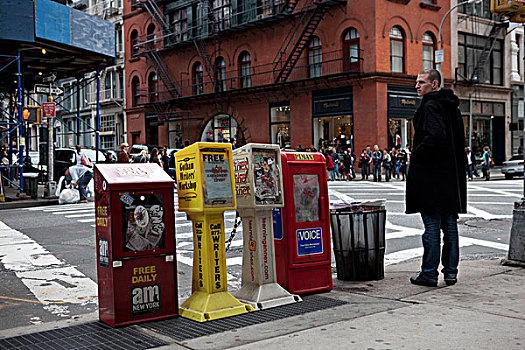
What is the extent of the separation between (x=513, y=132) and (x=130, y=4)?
103 feet

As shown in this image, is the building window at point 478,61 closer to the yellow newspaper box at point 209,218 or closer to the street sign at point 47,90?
the street sign at point 47,90

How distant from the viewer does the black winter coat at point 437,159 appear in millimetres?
6043

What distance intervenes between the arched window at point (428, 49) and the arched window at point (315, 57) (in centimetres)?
622

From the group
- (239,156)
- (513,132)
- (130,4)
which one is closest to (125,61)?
(130,4)

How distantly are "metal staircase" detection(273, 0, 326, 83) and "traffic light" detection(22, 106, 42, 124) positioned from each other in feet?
55.8

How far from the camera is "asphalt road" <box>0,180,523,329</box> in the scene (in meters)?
6.30

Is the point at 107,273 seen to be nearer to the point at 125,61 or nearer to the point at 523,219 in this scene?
the point at 523,219

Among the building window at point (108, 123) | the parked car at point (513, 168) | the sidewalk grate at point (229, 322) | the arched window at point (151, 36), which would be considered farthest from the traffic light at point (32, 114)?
the building window at point (108, 123)

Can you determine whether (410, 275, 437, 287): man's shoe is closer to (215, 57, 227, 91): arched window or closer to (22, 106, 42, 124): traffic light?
(22, 106, 42, 124): traffic light

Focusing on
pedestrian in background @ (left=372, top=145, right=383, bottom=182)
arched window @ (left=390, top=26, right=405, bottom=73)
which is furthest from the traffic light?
arched window @ (left=390, top=26, right=405, bottom=73)

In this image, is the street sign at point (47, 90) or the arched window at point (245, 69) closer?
the street sign at point (47, 90)

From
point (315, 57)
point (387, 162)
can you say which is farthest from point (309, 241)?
point (315, 57)

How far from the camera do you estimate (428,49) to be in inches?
1377

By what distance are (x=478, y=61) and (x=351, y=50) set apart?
1076 cm
